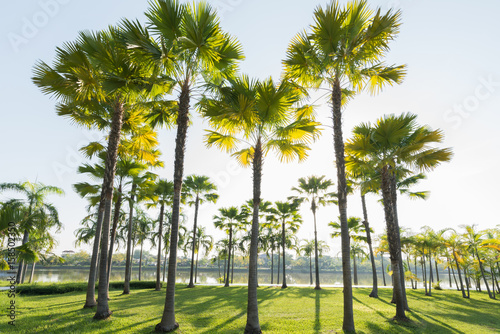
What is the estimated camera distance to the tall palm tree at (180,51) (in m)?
7.18

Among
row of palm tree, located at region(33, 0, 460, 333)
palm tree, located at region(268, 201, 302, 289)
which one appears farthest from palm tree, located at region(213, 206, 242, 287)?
row of palm tree, located at region(33, 0, 460, 333)

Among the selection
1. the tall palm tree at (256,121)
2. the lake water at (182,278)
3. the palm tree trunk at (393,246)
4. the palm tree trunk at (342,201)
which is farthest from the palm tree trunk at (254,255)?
the lake water at (182,278)

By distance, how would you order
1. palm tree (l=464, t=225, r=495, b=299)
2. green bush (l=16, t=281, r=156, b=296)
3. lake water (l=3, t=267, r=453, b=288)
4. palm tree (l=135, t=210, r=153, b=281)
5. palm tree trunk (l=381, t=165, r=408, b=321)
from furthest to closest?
lake water (l=3, t=267, r=453, b=288) < palm tree (l=135, t=210, r=153, b=281) < palm tree (l=464, t=225, r=495, b=299) < green bush (l=16, t=281, r=156, b=296) < palm tree trunk (l=381, t=165, r=408, b=321)

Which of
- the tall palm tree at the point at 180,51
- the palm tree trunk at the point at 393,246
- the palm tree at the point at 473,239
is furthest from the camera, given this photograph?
the palm tree at the point at 473,239

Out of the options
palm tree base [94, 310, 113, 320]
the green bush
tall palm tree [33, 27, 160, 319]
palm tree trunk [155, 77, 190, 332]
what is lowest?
the green bush

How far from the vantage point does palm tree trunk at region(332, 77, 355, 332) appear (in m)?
7.65

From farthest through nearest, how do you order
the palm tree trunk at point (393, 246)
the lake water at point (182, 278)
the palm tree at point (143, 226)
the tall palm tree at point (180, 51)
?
the lake water at point (182, 278) < the palm tree at point (143, 226) < the palm tree trunk at point (393, 246) < the tall palm tree at point (180, 51)

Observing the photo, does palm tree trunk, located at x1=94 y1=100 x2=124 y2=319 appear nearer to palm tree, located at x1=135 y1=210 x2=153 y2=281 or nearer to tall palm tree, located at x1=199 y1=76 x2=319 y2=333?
tall palm tree, located at x1=199 y1=76 x2=319 y2=333

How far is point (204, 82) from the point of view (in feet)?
29.5

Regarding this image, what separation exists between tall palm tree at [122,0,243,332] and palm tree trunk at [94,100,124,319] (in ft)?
9.00

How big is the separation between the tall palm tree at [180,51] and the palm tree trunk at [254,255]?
Result: 2405 millimetres

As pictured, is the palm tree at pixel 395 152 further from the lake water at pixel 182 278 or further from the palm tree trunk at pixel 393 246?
the lake water at pixel 182 278

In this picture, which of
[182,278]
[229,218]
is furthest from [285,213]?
[182,278]

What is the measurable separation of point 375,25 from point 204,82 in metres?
6.01
